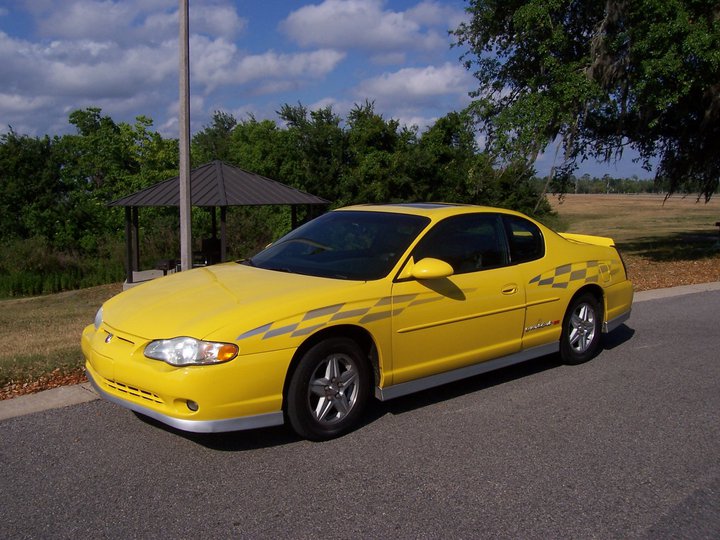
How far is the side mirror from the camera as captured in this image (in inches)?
201

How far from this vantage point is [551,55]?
17062mm

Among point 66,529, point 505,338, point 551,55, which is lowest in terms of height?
point 66,529

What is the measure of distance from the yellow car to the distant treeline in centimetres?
1598

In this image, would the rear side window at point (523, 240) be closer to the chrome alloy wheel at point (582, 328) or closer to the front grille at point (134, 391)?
the chrome alloy wheel at point (582, 328)

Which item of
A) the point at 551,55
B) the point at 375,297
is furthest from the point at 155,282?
the point at 551,55

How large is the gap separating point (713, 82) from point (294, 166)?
1522 cm

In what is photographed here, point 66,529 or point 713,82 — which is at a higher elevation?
point 713,82

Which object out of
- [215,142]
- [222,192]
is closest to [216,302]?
[222,192]

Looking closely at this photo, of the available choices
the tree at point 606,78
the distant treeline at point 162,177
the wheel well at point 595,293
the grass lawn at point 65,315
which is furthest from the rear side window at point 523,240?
the distant treeline at point 162,177

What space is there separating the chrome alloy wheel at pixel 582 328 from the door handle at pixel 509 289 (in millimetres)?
1067

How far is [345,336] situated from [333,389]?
366 mm

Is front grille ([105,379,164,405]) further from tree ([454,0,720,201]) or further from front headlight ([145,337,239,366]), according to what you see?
tree ([454,0,720,201])

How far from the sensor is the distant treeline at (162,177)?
2397cm

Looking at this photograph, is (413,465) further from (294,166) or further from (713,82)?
(294,166)
